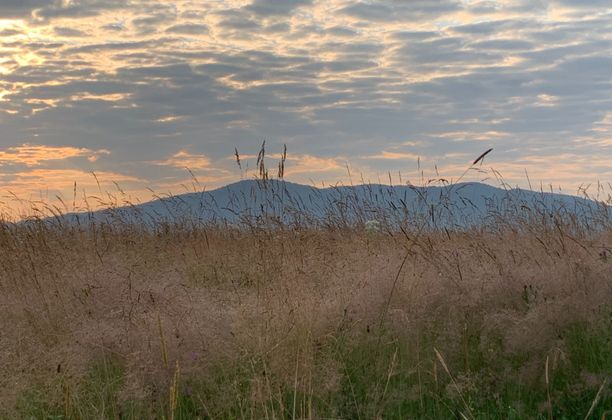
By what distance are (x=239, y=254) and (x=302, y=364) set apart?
505 centimetres

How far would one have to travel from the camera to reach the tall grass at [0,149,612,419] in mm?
3990

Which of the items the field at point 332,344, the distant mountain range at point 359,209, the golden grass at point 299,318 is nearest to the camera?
the field at point 332,344

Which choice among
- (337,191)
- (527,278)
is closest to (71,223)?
(337,191)

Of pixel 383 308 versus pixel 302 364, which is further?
pixel 383 308

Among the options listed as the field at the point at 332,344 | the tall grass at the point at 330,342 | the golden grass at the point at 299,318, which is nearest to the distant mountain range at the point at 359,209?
the golden grass at the point at 299,318

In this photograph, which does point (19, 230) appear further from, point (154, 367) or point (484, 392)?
point (484, 392)

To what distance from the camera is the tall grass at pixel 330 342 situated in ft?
13.1

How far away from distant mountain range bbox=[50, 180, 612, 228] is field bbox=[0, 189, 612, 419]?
2.52 metres

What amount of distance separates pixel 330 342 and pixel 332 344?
2 centimetres

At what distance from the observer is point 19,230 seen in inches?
355

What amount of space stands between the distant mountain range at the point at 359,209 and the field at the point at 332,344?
8.27 feet

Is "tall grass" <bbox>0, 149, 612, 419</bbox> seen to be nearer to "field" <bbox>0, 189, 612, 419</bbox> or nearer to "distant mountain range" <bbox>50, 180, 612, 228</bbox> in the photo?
"field" <bbox>0, 189, 612, 419</bbox>

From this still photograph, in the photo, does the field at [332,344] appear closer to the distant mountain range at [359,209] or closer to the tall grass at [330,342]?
the tall grass at [330,342]

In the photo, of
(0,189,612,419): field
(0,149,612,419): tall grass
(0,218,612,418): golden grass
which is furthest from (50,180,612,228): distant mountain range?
(0,189,612,419): field
